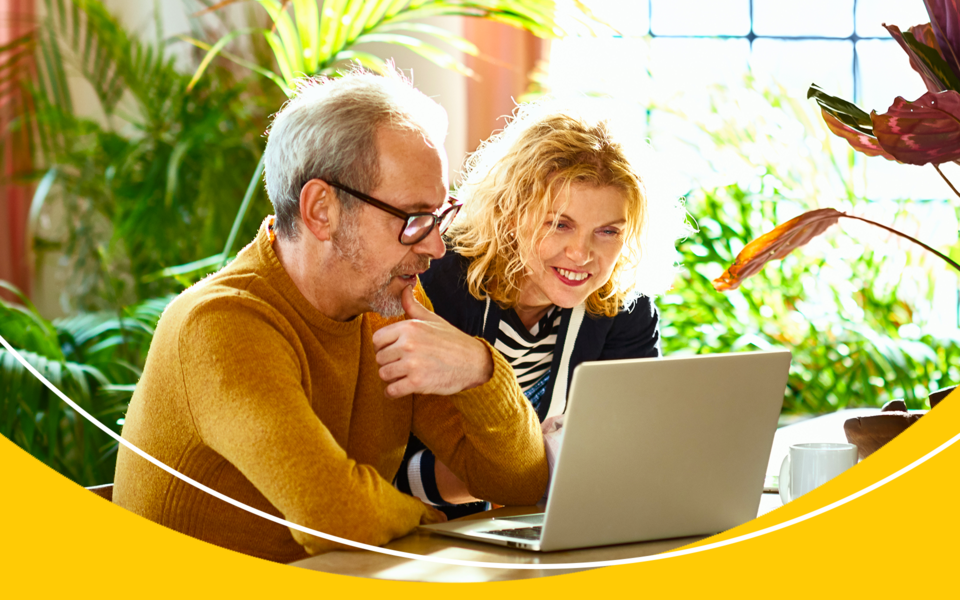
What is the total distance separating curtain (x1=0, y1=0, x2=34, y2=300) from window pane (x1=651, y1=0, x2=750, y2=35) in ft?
9.94

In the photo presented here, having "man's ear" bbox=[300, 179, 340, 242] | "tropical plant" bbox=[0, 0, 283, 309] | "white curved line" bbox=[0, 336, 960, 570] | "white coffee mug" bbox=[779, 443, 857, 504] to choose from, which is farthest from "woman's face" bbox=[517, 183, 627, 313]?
"tropical plant" bbox=[0, 0, 283, 309]

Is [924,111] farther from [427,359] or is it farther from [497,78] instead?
[497,78]

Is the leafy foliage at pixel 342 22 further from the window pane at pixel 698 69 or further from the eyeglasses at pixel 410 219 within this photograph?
the window pane at pixel 698 69

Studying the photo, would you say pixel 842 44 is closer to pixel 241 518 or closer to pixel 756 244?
pixel 756 244

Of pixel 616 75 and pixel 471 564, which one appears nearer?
pixel 471 564

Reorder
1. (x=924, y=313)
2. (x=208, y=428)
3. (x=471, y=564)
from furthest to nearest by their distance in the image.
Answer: (x=924, y=313), (x=208, y=428), (x=471, y=564)

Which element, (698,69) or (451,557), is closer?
(451,557)

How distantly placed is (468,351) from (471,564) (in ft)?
1.22

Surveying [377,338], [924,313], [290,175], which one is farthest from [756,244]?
[924,313]

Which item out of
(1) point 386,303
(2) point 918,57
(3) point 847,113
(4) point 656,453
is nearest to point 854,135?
(3) point 847,113

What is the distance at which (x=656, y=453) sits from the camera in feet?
3.46

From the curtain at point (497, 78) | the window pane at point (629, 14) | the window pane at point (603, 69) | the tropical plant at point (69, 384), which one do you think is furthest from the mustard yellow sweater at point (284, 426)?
the window pane at point (629, 14)

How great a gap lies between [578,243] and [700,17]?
3.41 metres

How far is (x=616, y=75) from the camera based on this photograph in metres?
3.74
